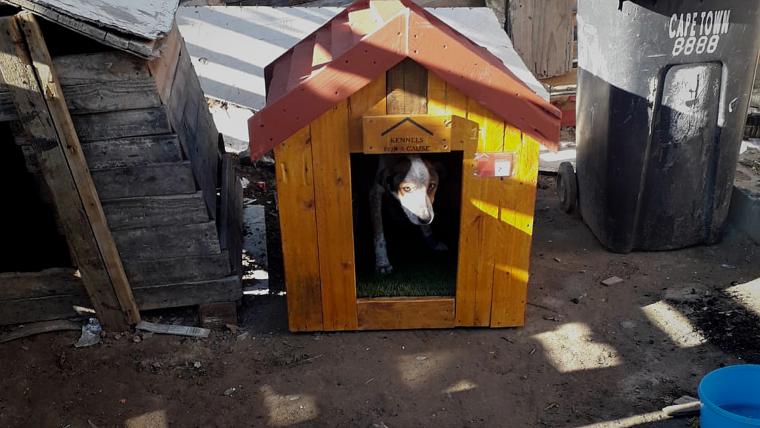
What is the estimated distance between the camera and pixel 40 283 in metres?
3.73

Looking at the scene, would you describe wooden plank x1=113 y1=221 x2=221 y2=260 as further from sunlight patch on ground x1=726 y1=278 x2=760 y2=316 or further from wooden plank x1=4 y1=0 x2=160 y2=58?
sunlight patch on ground x1=726 y1=278 x2=760 y2=316

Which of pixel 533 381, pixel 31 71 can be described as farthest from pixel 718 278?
pixel 31 71

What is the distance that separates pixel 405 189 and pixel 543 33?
14.6 feet

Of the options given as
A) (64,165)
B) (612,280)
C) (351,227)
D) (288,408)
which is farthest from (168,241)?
(612,280)

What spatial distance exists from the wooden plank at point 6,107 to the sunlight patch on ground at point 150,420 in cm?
158

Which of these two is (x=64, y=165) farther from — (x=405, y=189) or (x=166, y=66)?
(x=405, y=189)

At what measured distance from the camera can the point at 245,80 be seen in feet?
20.1

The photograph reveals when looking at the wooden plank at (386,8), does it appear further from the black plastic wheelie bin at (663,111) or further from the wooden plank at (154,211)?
the black plastic wheelie bin at (663,111)

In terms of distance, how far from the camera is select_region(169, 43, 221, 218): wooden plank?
3.65m

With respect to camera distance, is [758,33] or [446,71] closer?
[446,71]

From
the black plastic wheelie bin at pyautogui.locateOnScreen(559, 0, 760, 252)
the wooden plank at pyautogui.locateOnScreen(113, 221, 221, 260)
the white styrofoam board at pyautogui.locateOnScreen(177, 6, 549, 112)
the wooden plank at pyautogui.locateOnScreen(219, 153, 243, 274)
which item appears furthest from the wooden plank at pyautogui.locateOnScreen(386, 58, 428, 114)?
the white styrofoam board at pyautogui.locateOnScreen(177, 6, 549, 112)

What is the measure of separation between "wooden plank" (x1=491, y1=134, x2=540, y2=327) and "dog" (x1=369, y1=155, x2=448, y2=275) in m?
0.45

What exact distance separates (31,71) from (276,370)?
192 cm

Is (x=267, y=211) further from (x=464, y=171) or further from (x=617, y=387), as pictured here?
(x=617, y=387)
